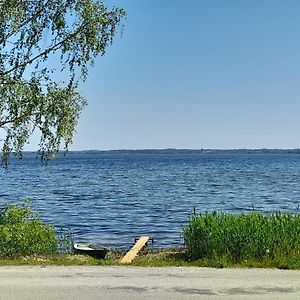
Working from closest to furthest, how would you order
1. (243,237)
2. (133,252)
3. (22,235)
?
(243,237), (22,235), (133,252)

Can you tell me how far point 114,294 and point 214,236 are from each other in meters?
4.79

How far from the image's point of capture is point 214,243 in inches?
572

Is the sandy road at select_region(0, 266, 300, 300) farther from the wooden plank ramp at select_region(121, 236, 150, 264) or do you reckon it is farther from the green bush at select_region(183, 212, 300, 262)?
the wooden plank ramp at select_region(121, 236, 150, 264)

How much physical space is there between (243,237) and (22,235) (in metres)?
5.33

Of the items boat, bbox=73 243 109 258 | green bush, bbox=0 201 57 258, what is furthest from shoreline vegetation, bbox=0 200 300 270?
boat, bbox=73 243 109 258

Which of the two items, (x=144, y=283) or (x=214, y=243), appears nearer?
(x=144, y=283)

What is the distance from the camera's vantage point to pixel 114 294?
404 inches

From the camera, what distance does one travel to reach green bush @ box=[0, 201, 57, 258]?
15.4 m

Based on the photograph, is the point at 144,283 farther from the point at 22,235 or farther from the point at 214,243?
the point at 22,235

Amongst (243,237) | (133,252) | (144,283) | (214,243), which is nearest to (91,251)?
(133,252)

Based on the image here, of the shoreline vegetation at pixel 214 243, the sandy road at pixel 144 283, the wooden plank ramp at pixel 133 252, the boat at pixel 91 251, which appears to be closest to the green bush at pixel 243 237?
the shoreline vegetation at pixel 214 243

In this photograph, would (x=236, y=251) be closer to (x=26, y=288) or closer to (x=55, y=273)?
(x=55, y=273)

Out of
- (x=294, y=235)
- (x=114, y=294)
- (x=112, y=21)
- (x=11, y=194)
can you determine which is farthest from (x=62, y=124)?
(x=11, y=194)

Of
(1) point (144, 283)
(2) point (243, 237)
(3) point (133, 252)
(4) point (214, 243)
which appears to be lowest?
(3) point (133, 252)
